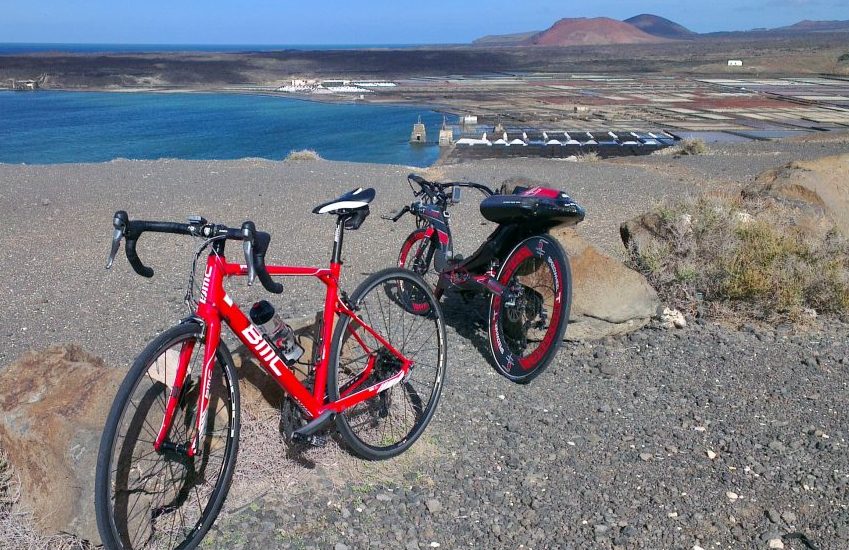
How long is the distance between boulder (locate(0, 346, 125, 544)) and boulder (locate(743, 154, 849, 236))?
7.33 meters

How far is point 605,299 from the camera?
17.7 feet

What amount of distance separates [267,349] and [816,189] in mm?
7570

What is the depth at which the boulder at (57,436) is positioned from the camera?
294 centimetres

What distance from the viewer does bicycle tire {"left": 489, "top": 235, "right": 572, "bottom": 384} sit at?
15.1 feet

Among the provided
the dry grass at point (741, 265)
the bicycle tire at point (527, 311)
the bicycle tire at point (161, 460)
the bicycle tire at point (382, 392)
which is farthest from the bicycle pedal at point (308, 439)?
the dry grass at point (741, 265)

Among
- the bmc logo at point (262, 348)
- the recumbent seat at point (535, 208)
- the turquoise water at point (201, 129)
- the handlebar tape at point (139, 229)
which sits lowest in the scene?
the turquoise water at point (201, 129)

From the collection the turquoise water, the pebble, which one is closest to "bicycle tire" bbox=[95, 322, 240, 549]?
the pebble

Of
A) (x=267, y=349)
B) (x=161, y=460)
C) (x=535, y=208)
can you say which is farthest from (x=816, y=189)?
(x=161, y=460)

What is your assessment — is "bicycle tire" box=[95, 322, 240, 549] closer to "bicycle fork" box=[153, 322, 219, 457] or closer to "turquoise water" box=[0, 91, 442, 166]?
"bicycle fork" box=[153, 322, 219, 457]

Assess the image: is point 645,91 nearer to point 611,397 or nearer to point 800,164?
point 800,164

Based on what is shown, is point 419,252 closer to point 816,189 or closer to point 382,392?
point 382,392

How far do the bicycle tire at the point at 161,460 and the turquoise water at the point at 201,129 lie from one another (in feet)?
108

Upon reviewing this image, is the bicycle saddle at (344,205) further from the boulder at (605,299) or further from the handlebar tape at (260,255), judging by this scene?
the boulder at (605,299)

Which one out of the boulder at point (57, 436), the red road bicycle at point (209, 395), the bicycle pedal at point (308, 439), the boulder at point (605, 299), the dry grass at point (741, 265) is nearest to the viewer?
the red road bicycle at point (209, 395)
